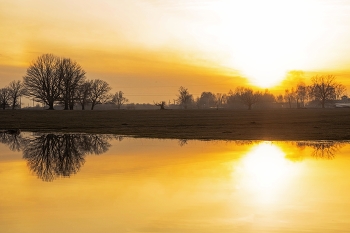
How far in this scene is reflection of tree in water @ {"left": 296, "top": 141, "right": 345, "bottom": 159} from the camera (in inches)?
985

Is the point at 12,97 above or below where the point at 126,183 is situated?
above

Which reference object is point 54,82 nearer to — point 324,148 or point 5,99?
point 5,99

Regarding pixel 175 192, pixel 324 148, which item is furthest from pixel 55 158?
pixel 324 148

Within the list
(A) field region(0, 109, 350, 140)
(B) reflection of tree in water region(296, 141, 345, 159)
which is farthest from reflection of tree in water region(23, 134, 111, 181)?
(B) reflection of tree in water region(296, 141, 345, 159)

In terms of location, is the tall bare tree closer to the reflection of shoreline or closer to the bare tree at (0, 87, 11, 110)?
the bare tree at (0, 87, 11, 110)

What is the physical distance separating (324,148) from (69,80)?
105 m

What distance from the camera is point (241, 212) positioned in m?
12.2

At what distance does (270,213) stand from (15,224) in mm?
6848

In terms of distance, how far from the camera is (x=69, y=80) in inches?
4909

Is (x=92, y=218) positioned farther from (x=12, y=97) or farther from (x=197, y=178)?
(x=12, y=97)

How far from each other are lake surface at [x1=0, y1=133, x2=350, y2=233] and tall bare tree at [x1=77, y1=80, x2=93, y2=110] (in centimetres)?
10954

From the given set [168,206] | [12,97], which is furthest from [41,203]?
[12,97]

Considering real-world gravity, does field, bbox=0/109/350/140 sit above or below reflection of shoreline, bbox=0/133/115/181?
above

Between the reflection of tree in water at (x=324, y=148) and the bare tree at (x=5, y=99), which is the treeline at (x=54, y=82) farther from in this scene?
the reflection of tree in water at (x=324, y=148)
